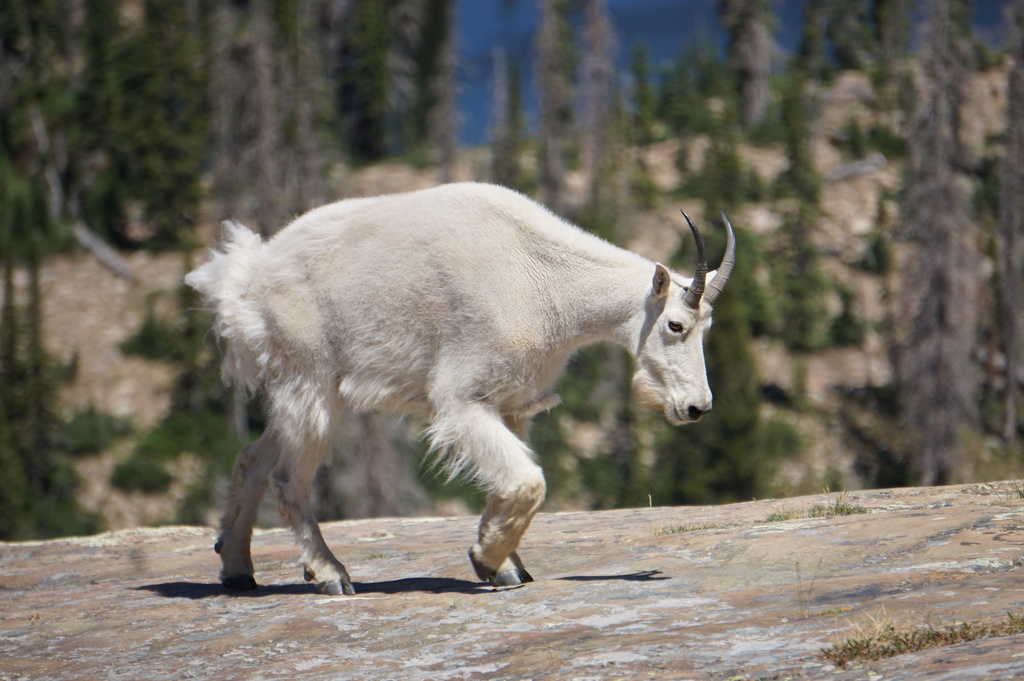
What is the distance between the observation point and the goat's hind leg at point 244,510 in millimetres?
7039

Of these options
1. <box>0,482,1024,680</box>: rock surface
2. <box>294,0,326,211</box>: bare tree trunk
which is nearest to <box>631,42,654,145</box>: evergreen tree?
<box>294,0,326,211</box>: bare tree trunk

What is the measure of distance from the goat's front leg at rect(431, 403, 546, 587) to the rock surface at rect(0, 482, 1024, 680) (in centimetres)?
23

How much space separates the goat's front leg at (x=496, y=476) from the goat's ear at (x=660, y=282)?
114cm

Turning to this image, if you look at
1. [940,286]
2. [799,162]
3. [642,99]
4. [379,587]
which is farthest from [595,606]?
[642,99]

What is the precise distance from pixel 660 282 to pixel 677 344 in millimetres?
377

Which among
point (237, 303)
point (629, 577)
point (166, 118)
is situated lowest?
point (629, 577)

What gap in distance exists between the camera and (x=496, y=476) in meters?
6.19

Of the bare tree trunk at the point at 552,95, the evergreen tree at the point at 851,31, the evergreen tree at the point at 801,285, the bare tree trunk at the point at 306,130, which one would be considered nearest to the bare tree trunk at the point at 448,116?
the bare tree trunk at the point at 552,95

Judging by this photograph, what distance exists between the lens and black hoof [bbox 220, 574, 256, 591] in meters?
6.97

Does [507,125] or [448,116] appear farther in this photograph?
[507,125]

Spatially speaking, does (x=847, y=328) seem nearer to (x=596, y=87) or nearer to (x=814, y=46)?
(x=596, y=87)

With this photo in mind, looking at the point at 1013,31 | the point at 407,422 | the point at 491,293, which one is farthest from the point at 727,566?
the point at 1013,31

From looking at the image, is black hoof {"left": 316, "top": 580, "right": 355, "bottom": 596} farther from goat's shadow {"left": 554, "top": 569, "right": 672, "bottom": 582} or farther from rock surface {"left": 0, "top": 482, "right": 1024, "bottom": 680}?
goat's shadow {"left": 554, "top": 569, "right": 672, "bottom": 582}

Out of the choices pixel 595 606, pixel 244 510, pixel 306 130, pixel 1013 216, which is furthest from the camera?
pixel 1013 216
